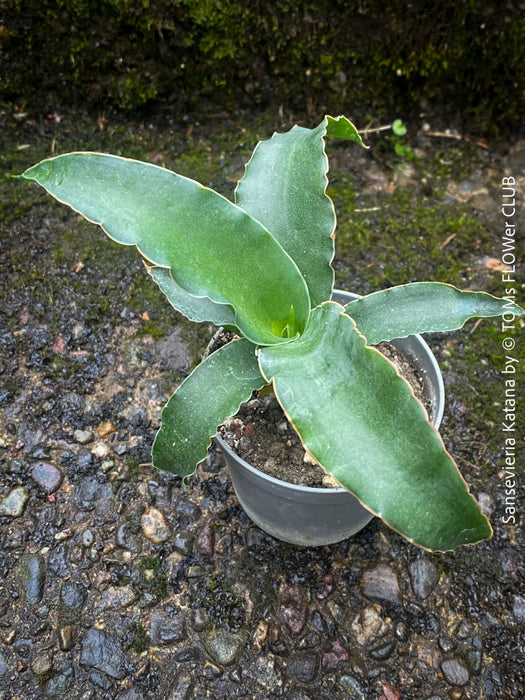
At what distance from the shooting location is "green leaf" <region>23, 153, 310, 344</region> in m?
0.88

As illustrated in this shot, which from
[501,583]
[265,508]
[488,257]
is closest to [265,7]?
[488,257]

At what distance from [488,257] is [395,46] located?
2.31 ft

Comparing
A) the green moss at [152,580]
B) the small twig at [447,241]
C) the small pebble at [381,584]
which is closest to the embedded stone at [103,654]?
the green moss at [152,580]

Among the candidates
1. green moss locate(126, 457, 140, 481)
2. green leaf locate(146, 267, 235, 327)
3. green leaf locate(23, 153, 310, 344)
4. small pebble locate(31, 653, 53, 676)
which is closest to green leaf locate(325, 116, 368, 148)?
green leaf locate(23, 153, 310, 344)

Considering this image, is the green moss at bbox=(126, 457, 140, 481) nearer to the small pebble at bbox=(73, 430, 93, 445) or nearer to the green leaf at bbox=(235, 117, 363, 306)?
the small pebble at bbox=(73, 430, 93, 445)

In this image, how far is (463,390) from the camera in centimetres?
155

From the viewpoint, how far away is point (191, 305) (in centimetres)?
99

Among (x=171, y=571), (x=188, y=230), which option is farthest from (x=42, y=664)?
(x=188, y=230)

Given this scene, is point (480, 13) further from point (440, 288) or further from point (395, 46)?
point (440, 288)

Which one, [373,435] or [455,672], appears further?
[455,672]

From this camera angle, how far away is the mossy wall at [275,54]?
5.51 ft

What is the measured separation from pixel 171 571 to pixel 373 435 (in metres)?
0.74

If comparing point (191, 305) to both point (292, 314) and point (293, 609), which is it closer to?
point (292, 314)

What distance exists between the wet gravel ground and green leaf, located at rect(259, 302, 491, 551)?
645mm
